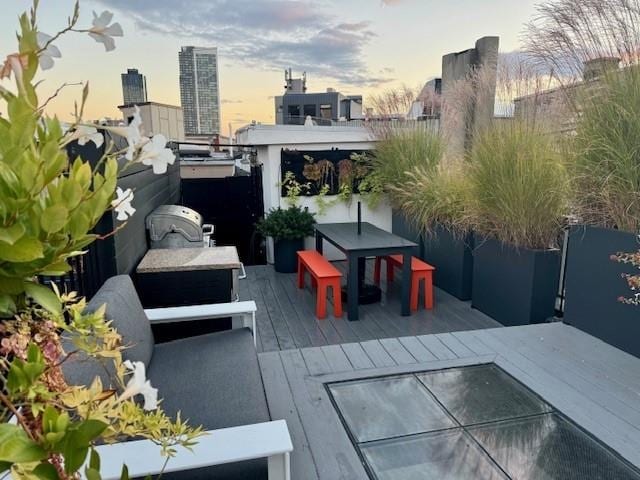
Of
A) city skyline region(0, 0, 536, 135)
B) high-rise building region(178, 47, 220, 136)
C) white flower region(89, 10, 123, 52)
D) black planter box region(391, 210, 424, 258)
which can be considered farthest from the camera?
high-rise building region(178, 47, 220, 136)

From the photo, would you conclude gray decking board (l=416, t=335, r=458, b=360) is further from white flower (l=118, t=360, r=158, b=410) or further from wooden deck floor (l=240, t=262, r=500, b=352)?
white flower (l=118, t=360, r=158, b=410)

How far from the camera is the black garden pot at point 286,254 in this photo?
5.71 metres

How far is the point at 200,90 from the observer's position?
8391 mm

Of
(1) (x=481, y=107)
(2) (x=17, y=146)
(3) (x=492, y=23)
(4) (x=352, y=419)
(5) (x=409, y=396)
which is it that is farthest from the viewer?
(3) (x=492, y=23)

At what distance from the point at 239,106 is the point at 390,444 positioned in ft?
35.1

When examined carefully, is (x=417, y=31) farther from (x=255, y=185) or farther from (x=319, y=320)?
(x=319, y=320)

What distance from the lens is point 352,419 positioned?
1890mm

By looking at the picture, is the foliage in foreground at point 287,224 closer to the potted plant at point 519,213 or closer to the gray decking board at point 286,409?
the potted plant at point 519,213

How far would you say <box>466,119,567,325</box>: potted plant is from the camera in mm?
3570

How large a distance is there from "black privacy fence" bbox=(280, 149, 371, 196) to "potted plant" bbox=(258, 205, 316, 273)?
1.63 feet

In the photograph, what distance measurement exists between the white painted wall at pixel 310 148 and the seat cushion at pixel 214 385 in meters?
3.80

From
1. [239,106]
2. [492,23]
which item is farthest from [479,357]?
[239,106]

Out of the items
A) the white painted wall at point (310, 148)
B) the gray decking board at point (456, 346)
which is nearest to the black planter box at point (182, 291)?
the gray decking board at point (456, 346)

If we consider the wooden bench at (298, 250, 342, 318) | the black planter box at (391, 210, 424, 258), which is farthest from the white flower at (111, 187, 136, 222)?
the black planter box at (391, 210, 424, 258)
